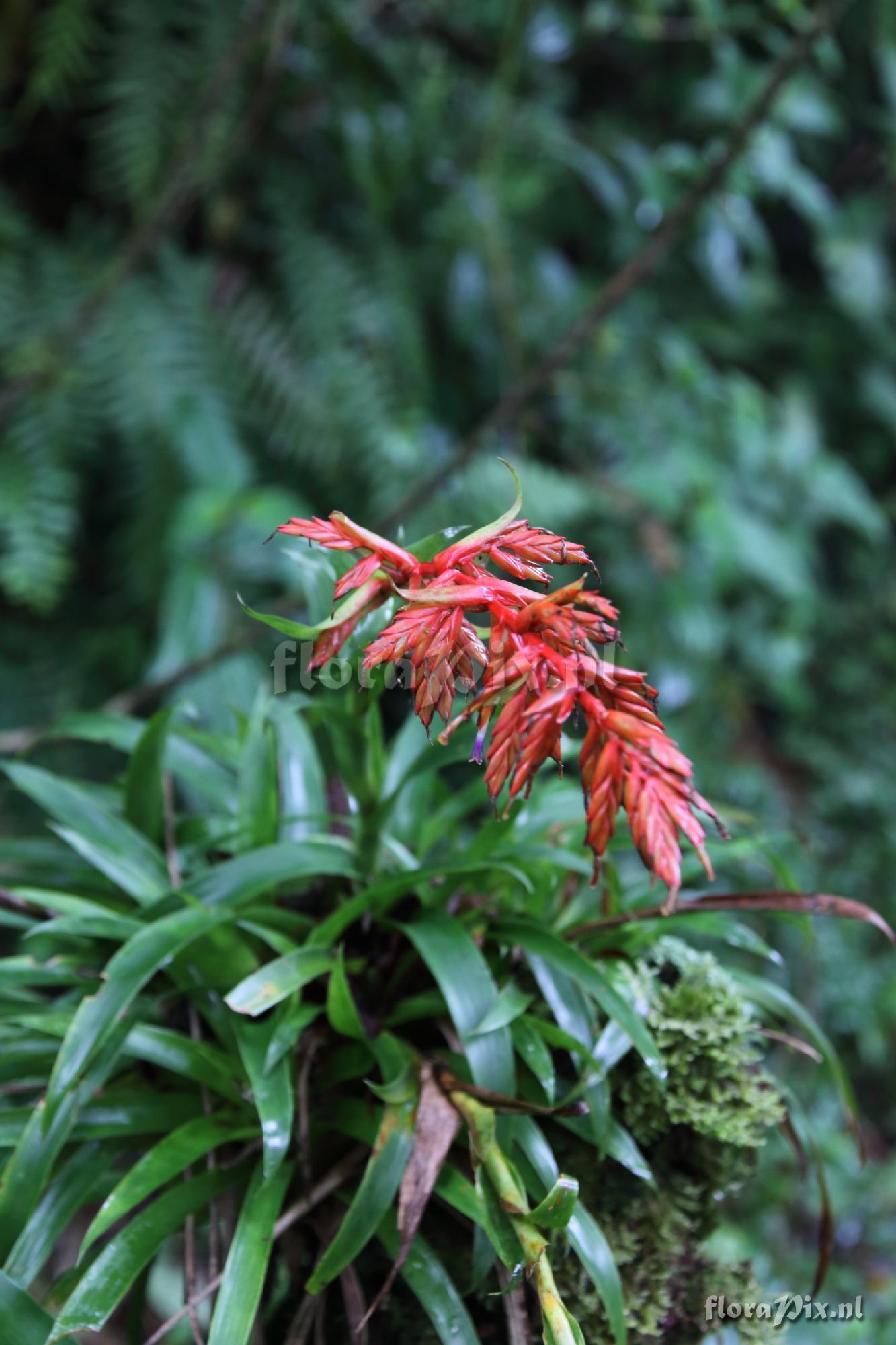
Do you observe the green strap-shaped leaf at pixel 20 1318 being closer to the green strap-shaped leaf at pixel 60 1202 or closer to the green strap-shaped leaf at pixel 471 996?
the green strap-shaped leaf at pixel 60 1202

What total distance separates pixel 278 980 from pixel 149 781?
27 cm

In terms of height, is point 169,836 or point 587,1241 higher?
point 587,1241

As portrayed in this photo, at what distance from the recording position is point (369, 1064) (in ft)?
2.21

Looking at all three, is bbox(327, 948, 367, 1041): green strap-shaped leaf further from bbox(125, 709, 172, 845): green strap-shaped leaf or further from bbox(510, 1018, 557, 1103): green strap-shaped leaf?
bbox(125, 709, 172, 845): green strap-shaped leaf

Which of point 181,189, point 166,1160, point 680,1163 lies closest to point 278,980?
point 166,1160

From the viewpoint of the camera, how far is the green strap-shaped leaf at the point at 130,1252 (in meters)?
0.56

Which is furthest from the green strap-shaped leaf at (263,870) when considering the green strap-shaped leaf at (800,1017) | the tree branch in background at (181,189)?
the tree branch in background at (181,189)

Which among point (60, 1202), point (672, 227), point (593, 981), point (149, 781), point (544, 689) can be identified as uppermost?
point (672, 227)

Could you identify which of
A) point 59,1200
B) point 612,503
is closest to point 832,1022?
point 612,503

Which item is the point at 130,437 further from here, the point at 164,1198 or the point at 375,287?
the point at 164,1198

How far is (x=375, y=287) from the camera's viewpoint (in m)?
2.12

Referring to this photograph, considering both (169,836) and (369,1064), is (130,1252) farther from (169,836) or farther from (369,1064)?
(169,836)

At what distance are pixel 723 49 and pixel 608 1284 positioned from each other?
2.41 m

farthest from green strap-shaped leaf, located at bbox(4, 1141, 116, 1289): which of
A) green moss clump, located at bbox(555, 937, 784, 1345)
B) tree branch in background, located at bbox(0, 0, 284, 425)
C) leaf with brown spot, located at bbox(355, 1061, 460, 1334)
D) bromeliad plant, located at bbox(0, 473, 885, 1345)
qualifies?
tree branch in background, located at bbox(0, 0, 284, 425)
